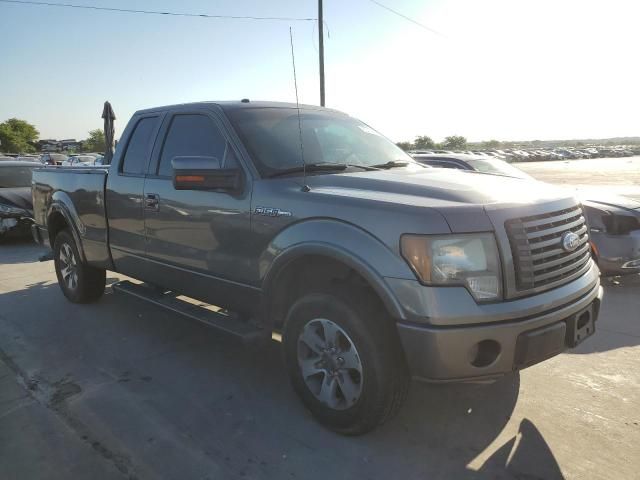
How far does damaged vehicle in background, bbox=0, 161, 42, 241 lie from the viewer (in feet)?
31.7

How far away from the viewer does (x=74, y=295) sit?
18.2ft

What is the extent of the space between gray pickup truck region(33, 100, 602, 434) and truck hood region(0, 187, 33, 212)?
274 inches

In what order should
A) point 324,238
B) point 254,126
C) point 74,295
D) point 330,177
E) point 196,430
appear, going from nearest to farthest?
point 324,238, point 196,430, point 330,177, point 254,126, point 74,295

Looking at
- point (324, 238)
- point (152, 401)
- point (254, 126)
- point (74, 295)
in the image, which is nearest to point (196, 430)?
point (152, 401)

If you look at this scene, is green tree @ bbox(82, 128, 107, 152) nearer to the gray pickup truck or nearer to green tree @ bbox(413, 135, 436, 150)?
green tree @ bbox(413, 135, 436, 150)

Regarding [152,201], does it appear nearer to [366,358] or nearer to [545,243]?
[366,358]

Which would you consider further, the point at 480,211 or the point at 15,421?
the point at 15,421

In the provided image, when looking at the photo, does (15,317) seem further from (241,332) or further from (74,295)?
(241,332)

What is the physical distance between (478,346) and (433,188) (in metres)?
0.92

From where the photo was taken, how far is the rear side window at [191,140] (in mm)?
3666

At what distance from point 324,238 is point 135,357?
2308 mm

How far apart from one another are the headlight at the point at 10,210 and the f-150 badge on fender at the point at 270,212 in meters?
8.53

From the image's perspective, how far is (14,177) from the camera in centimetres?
1070

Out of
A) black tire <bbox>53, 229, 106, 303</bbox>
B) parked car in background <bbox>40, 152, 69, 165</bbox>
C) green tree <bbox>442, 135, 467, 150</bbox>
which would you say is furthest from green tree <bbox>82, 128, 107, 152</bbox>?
black tire <bbox>53, 229, 106, 303</bbox>
